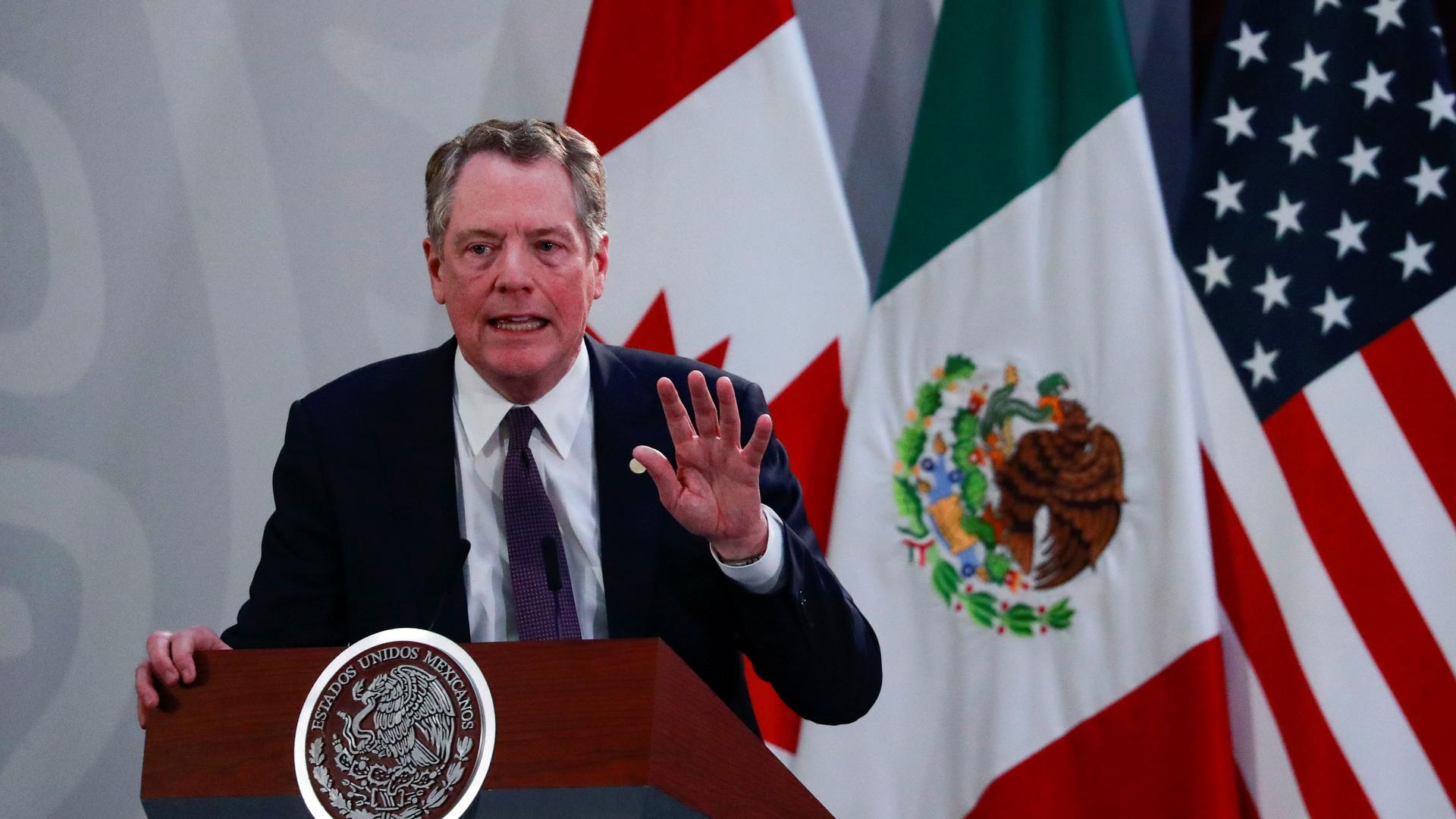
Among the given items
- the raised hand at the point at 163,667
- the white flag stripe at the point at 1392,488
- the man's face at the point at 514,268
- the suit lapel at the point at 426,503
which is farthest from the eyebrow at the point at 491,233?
the white flag stripe at the point at 1392,488

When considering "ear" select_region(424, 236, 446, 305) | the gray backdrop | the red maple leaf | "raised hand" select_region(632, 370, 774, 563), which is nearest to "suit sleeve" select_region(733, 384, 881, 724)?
"raised hand" select_region(632, 370, 774, 563)

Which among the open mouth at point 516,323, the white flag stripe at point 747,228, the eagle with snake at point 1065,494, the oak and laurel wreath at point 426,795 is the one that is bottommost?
the oak and laurel wreath at point 426,795

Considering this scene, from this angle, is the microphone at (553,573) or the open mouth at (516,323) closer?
the microphone at (553,573)

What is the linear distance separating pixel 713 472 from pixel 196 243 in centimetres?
214

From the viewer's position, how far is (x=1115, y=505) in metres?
2.71

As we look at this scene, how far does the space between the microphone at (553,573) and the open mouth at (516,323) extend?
0.97ft

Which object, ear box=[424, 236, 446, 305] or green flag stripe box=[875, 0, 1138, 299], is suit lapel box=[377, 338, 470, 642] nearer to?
ear box=[424, 236, 446, 305]

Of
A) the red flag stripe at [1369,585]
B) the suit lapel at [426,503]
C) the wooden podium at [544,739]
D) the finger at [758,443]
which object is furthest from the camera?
the red flag stripe at [1369,585]

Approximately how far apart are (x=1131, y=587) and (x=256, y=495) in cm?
199

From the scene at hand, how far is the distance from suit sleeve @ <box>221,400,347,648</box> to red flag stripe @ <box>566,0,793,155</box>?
1479 mm

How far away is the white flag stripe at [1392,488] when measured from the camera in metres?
2.54

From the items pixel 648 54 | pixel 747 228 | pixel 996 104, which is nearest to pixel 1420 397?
pixel 996 104

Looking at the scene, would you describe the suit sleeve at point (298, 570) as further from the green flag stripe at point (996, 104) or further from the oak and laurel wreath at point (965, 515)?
the green flag stripe at point (996, 104)

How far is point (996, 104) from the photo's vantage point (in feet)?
9.39
